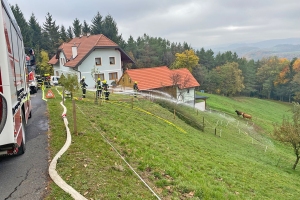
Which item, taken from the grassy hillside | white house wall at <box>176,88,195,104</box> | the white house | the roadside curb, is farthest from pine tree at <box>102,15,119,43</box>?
the roadside curb

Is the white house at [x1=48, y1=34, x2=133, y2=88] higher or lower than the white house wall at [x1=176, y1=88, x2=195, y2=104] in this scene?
higher

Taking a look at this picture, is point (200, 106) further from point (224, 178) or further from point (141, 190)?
point (141, 190)

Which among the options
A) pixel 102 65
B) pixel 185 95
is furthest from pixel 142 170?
pixel 102 65

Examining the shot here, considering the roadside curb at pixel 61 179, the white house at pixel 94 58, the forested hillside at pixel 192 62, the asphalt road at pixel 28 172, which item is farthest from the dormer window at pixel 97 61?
the roadside curb at pixel 61 179

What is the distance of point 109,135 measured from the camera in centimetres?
1048

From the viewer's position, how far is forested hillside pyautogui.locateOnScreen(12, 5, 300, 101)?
6500cm

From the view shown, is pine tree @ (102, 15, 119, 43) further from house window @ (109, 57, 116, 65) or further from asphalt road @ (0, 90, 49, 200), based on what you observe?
asphalt road @ (0, 90, 49, 200)

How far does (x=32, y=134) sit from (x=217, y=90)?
77.8 m

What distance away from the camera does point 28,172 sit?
6617 millimetres

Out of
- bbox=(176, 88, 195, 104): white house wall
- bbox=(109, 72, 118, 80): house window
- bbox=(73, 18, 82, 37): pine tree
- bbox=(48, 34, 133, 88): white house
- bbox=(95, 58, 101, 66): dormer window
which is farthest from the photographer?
bbox=(73, 18, 82, 37): pine tree

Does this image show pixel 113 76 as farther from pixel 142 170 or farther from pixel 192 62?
pixel 192 62

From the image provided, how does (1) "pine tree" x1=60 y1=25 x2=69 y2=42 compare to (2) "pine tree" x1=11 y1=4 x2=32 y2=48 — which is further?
(1) "pine tree" x1=60 y1=25 x2=69 y2=42

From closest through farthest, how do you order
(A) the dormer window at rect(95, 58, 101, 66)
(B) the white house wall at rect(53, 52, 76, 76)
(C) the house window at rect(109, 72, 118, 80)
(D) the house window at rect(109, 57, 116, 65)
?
(A) the dormer window at rect(95, 58, 101, 66), (D) the house window at rect(109, 57, 116, 65), (C) the house window at rect(109, 72, 118, 80), (B) the white house wall at rect(53, 52, 76, 76)

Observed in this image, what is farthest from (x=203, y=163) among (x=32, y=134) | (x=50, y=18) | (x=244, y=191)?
(x=50, y=18)
